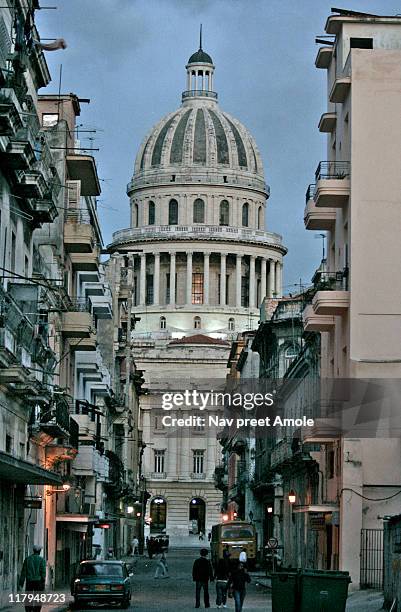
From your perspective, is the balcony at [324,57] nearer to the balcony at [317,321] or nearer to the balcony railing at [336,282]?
the balcony railing at [336,282]

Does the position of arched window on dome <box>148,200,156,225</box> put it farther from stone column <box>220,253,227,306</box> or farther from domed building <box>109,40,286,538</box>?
stone column <box>220,253,227,306</box>

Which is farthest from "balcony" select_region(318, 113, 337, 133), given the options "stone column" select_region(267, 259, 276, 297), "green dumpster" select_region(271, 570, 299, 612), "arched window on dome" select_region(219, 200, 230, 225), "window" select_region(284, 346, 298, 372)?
"arched window on dome" select_region(219, 200, 230, 225)

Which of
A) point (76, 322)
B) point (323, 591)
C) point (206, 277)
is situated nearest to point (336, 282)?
point (76, 322)

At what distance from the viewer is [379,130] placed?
153 ft

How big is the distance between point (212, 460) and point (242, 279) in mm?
21953

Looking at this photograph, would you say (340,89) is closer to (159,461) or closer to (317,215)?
(317,215)

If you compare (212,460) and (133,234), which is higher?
(133,234)

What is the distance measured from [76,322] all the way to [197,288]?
145531mm

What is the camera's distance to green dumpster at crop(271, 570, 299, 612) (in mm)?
31594

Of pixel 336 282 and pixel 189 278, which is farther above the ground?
pixel 189 278

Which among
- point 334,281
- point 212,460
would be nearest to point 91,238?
point 334,281

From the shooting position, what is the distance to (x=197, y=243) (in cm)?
19162

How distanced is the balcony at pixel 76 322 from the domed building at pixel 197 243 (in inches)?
5338

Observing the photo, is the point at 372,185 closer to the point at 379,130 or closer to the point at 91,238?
the point at 379,130
